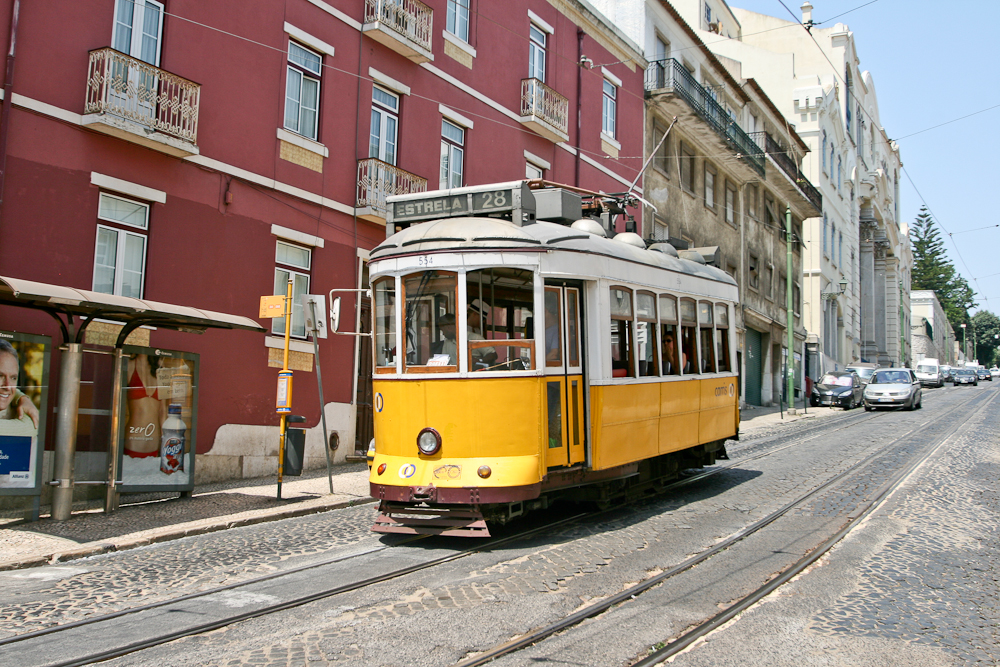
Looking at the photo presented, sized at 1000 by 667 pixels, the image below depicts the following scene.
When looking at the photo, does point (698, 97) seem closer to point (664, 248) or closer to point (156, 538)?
point (664, 248)

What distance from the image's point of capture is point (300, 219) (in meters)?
14.6

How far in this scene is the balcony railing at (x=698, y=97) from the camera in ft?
88.3

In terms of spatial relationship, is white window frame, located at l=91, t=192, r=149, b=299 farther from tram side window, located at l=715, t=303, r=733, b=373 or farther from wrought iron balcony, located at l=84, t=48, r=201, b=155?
tram side window, located at l=715, t=303, r=733, b=373

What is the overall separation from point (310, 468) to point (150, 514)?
188 inches

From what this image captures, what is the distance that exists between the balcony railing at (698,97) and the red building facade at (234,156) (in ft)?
29.0

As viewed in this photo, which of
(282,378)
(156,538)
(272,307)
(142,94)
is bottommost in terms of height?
(156,538)

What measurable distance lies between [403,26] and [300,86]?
2949 mm

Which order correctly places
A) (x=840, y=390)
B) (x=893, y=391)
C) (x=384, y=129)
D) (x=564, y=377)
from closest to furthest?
(x=564, y=377) → (x=384, y=129) → (x=893, y=391) → (x=840, y=390)

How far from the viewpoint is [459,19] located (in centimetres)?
1875

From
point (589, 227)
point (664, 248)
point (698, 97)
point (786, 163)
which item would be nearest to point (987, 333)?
point (786, 163)

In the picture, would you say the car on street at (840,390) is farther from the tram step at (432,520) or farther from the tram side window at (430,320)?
the tram side window at (430,320)

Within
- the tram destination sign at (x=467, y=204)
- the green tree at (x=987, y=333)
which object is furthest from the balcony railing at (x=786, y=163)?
the green tree at (x=987, y=333)

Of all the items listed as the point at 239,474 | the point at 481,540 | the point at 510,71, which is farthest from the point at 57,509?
the point at 510,71

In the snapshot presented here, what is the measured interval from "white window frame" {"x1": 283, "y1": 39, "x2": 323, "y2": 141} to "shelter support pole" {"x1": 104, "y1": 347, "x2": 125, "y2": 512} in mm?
6113
